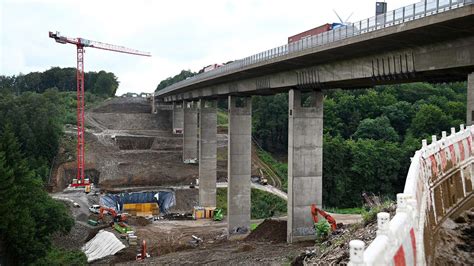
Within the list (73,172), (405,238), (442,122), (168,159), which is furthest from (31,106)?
(405,238)

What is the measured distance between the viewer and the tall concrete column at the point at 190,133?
70700mm

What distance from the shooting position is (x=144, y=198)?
Result: 5953cm

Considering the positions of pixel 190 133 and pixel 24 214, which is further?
pixel 190 133

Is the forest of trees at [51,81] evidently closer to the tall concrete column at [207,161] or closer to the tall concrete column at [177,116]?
the tall concrete column at [177,116]

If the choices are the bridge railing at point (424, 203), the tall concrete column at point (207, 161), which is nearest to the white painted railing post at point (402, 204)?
the bridge railing at point (424, 203)

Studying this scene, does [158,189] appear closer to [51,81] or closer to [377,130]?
[377,130]

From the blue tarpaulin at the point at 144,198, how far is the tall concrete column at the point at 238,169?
1806cm

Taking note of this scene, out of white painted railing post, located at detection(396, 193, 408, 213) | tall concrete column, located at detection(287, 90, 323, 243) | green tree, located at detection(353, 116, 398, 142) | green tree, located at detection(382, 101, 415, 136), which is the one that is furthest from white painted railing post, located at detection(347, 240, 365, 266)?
green tree, located at detection(382, 101, 415, 136)

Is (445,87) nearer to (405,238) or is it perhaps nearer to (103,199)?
(103,199)

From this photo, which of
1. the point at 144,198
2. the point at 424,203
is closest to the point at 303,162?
the point at 424,203

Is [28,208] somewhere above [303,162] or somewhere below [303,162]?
below

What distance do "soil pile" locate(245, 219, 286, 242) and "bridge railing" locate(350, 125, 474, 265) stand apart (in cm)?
2101

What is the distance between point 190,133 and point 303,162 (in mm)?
40867

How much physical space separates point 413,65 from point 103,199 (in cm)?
4554
